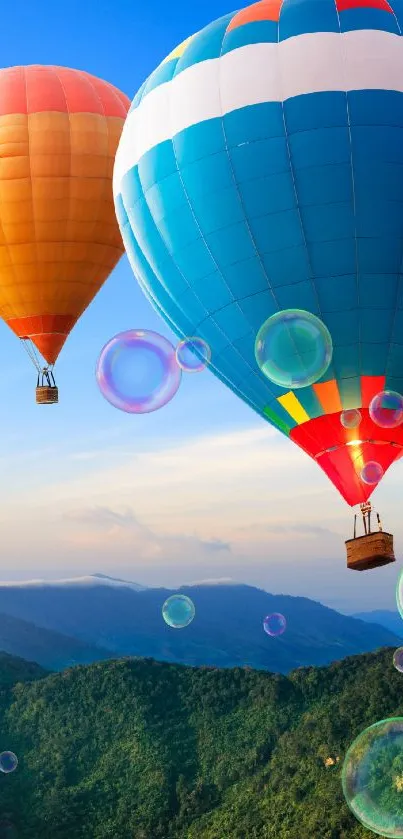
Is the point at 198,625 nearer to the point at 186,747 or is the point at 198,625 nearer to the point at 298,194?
the point at 186,747

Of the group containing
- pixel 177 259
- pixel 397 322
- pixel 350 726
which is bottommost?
pixel 350 726

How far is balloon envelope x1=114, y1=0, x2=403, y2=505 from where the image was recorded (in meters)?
15.8

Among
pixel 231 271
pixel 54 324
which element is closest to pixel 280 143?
pixel 231 271

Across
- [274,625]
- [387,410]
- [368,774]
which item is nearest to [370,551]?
[387,410]

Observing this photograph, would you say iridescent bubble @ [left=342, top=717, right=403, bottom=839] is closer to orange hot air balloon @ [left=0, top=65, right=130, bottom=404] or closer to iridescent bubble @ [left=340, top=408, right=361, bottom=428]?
iridescent bubble @ [left=340, top=408, right=361, bottom=428]

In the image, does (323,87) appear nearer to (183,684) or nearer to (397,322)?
(397,322)

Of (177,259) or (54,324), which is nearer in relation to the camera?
(177,259)

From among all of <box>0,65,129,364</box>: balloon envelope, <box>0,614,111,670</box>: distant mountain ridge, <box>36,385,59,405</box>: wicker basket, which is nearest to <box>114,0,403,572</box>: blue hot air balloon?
<box>0,65,129,364</box>: balloon envelope

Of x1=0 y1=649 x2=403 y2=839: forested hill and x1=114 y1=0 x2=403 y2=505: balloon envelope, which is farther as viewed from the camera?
x1=0 y1=649 x2=403 y2=839: forested hill

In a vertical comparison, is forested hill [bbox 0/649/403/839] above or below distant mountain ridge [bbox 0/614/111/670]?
below

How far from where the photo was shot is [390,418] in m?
16.1

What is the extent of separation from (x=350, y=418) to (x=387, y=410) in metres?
0.60

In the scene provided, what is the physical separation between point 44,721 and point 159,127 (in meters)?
34.8

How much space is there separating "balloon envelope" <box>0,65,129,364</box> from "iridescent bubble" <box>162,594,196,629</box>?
589 centimetres
